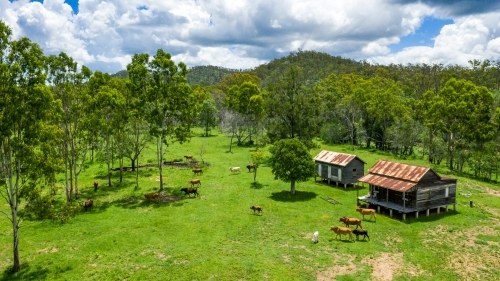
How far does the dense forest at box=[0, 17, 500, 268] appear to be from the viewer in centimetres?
2058

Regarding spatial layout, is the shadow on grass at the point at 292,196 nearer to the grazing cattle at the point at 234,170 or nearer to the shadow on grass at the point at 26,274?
the grazing cattle at the point at 234,170

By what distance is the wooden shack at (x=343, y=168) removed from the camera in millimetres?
41562

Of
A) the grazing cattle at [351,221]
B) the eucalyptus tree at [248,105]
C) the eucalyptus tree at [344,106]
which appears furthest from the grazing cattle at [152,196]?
the eucalyptus tree at [344,106]

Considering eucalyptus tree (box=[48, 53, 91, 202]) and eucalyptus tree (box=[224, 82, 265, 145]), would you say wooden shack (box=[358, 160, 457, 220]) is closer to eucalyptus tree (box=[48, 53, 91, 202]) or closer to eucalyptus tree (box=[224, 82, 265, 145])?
eucalyptus tree (box=[48, 53, 91, 202])

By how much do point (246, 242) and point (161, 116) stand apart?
62.2 feet

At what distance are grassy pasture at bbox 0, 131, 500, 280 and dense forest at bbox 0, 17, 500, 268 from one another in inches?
152

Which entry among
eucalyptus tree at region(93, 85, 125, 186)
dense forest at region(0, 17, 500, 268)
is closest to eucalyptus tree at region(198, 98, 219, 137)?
dense forest at region(0, 17, 500, 268)

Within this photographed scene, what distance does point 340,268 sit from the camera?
22203 mm

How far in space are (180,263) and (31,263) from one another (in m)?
9.41

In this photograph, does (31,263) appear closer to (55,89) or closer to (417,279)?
(55,89)

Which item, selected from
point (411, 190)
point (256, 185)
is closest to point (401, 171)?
point (411, 190)

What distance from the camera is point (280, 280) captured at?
20.6 metres

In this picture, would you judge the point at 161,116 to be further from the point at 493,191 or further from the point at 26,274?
the point at 493,191

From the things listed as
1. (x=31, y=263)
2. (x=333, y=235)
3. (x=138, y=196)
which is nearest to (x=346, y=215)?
(x=333, y=235)
